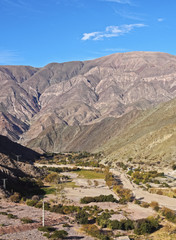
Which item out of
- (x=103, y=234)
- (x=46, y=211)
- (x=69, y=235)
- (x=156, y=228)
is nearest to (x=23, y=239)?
(x=69, y=235)

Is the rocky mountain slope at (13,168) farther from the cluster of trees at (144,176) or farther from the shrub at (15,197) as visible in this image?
the cluster of trees at (144,176)

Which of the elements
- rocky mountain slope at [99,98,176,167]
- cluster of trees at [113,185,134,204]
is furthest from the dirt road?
rocky mountain slope at [99,98,176,167]

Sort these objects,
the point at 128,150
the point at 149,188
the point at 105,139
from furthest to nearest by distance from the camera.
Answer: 1. the point at 105,139
2. the point at 128,150
3. the point at 149,188

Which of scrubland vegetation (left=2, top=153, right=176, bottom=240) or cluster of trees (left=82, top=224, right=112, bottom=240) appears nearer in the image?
cluster of trees (left=82, top=224, right=112, bottom=240)

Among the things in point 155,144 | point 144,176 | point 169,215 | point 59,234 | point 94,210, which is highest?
point 155,144

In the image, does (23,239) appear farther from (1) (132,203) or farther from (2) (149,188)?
(2) (149,188)

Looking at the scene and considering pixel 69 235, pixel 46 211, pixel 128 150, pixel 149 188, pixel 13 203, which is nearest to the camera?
pixel 69 235

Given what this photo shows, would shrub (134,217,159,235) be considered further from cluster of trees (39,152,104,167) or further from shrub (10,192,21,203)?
cluster of trees (39,152,104,167)

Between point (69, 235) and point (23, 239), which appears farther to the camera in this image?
point (69, 235)

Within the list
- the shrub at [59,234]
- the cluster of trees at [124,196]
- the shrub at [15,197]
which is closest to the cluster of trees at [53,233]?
the shrub at [59,234]

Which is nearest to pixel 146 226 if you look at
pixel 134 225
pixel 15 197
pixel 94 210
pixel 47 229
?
pixel 134 225

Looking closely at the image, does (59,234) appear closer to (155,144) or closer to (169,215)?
(169,215)
